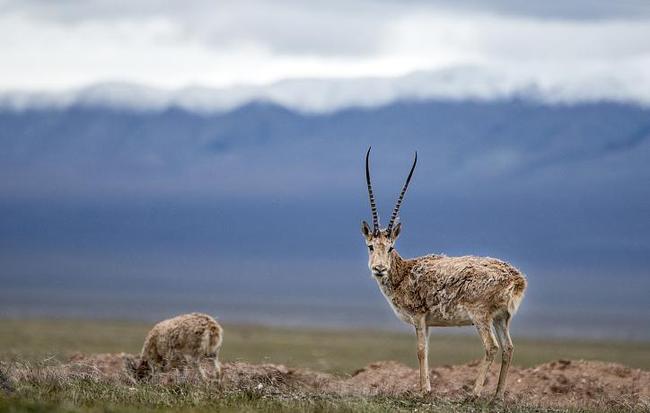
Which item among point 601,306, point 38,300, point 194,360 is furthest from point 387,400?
point 601,306

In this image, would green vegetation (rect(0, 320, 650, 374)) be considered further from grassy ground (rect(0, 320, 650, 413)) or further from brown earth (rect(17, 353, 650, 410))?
brown earth (rect(17, 353, 650, 410))

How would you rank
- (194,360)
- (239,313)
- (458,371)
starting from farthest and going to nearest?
(239,313) → (458,371) → (194,360)

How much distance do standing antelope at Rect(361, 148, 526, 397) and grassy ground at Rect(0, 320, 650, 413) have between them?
165 centimetres

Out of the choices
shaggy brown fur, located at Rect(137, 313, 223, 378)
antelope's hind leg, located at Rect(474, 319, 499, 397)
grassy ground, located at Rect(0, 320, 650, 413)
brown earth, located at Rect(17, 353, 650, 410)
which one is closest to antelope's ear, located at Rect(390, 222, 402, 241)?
antelope's hind leg, located at Rect(474, 319, 499, 397)

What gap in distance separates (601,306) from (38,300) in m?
57.7

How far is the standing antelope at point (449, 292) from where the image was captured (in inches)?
883

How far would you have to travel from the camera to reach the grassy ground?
18859 millimetres

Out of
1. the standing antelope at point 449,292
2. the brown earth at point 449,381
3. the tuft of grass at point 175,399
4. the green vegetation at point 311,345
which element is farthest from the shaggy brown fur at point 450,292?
the green vegetation at point 311,345

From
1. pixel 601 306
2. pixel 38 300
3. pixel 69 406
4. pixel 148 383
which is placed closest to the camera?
pixel 69 406

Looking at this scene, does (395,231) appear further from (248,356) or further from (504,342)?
(248,356)

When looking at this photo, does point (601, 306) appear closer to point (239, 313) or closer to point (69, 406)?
point (239, 313)

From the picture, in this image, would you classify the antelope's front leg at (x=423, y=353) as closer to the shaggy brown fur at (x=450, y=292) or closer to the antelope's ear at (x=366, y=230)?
the shaggy brown fur at (x=450, y=292)

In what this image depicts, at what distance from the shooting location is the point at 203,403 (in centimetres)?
1911

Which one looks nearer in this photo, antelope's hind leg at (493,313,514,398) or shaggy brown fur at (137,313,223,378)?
antelope's hind leg at (493,313,514,398)
